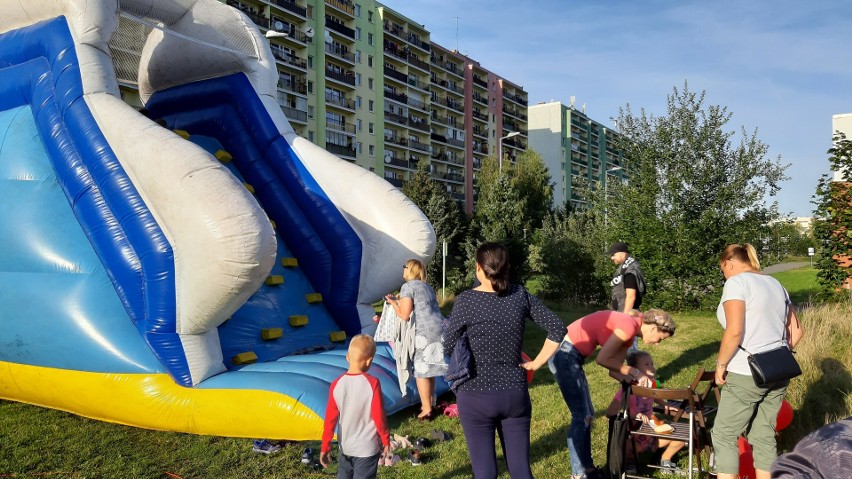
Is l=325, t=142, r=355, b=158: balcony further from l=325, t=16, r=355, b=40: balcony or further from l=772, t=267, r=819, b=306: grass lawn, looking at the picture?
l=772, t=267, r=819, b=306: grass lawn

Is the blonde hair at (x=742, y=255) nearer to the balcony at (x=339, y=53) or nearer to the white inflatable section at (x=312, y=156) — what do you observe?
the white inflatable section at (x=312, y=156)

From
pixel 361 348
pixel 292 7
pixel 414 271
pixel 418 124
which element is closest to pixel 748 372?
pixel 361 348

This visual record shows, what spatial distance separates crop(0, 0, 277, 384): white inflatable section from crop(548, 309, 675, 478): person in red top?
7.72 ft

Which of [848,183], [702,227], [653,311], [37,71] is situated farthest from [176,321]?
[702,227]

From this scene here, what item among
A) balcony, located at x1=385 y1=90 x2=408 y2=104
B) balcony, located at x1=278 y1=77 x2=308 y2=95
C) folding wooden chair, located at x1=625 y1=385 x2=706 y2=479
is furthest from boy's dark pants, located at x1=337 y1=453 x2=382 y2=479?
balcony, located at x1=385 y1=90 x2=408 y2=104

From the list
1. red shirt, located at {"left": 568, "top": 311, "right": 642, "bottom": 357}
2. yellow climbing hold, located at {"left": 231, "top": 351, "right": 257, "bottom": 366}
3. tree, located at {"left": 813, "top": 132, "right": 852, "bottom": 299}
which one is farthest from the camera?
tree, located at {"left": 813, "top": 132, "right": 852, "bottom": 299}

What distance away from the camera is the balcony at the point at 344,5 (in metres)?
40.8

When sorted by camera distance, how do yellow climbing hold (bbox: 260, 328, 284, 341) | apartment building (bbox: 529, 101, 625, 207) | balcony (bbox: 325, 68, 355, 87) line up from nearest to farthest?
1. yellow climbing hold (bbox: 260, 328, 284, 341)
2. balcony (bbox: 325, 68, 355, 87)
3. apartment building (bbox: 529, 101, 625, 207)

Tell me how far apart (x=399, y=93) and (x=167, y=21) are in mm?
40911

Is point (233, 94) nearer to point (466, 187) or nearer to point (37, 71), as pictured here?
point (37, 71)

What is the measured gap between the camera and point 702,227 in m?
12.7

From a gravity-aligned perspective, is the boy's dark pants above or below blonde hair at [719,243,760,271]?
below

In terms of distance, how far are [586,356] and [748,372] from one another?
879 millimetres

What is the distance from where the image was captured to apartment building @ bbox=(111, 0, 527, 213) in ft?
124
